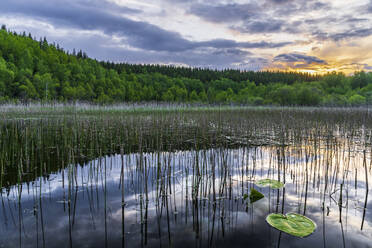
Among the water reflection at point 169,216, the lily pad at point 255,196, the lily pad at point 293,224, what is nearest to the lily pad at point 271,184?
the water reflection at point 169,216

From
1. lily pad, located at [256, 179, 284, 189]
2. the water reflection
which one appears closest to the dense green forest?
lily pad, located at [256, 179, 284, 189]

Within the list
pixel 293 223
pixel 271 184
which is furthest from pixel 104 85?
pixel 293 223

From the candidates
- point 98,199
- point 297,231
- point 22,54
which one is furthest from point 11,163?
point 22,54

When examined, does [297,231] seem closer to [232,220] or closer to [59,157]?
[232,220]

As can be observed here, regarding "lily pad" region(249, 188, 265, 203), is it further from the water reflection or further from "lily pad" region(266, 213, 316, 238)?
"lily pad" region(266, 213, 316, 238)

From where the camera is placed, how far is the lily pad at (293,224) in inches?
101

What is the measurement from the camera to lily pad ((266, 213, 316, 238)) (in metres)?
2.55

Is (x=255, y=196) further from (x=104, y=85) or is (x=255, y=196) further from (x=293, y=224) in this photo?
(x=104, y=85)

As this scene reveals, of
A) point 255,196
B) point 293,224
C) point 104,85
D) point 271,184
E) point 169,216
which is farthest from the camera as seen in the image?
point 104,85

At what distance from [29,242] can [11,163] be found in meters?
3.38

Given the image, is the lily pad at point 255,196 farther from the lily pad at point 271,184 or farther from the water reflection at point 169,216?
the lily pad at point 271,184

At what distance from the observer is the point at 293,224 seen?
8.83 feet

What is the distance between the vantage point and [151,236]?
257cm

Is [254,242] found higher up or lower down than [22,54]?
lower down
